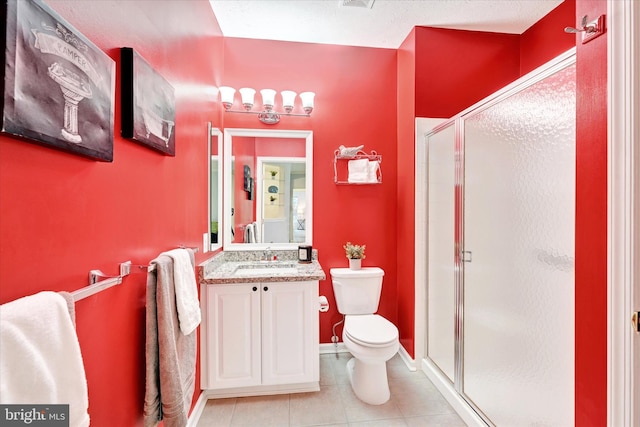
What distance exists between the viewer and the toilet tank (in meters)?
2.15

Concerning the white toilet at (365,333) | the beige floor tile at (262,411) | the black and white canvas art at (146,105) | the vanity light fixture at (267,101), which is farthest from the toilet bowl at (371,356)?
the vanity light fixture at (267,101)

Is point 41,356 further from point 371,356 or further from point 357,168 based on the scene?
point 357,168

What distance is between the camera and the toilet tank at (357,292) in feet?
7.06

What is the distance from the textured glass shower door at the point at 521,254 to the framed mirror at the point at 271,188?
125 cm

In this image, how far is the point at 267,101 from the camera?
2180mm

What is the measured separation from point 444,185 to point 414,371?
4.82 feet

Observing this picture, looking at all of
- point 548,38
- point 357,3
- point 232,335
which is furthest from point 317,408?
point 548,38

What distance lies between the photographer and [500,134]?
143 centimetres

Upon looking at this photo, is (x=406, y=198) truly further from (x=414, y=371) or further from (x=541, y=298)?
(x=414, y=371)

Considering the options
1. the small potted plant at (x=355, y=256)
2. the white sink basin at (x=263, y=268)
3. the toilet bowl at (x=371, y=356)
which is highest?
the small potted plant at (x=355, y=256)

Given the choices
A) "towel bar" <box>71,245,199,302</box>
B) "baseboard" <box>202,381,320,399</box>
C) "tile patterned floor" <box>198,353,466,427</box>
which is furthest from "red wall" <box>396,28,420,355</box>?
"towel bar" <box>71,245,199,302</box>

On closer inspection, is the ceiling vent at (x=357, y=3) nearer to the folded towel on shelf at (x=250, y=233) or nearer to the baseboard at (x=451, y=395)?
the folded towel on shelf at (x=250, y=233)

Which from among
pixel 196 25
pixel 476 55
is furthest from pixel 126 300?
pixel 476 55

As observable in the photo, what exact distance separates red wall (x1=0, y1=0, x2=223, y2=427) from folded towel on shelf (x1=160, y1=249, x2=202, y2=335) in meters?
0.11
